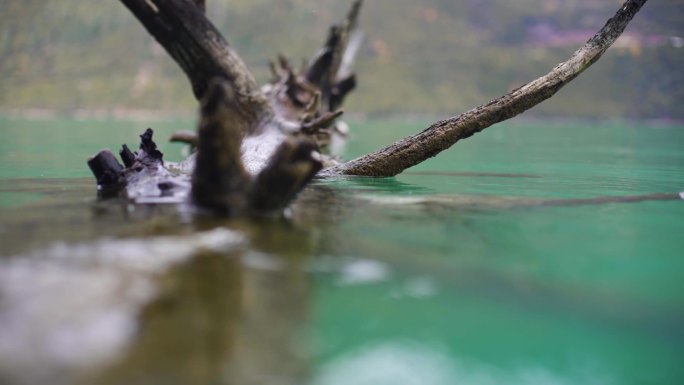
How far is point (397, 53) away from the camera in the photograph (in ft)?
498

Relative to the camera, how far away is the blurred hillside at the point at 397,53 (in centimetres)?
11800

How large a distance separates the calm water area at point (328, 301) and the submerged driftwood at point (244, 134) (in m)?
0.28

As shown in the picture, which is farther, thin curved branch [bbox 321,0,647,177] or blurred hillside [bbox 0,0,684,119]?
blurred hillside [bbox 0,0,684,119]

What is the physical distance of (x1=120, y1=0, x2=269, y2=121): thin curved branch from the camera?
8.15 meters

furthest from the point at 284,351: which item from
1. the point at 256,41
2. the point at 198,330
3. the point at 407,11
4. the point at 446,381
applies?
the point at 407,11

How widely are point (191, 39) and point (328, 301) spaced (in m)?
6.23

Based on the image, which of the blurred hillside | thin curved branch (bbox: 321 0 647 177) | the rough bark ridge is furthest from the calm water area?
the blurred hillside

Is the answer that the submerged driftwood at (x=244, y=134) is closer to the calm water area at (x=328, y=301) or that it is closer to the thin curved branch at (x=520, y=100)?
the thin curved branch at (x=520, y=100)

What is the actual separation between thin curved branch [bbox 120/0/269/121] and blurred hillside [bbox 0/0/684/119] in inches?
3915

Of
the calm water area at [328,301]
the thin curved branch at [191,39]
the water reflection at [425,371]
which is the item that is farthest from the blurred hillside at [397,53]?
the water reflection at [425,371]

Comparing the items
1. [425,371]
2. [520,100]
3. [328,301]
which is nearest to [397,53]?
[520,100]

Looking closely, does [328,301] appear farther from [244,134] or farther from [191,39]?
[244,134]

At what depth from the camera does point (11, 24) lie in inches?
5797

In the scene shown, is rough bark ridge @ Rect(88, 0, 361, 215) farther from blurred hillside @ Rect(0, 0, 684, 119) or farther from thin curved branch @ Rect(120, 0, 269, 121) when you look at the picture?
blurred hillside @ Rect(0, 0, 684, 119)
